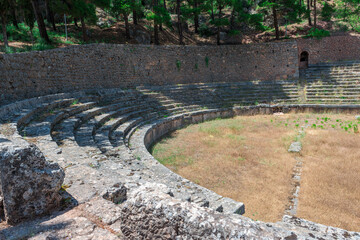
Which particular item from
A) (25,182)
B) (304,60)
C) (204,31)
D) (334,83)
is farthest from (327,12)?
(25,182)

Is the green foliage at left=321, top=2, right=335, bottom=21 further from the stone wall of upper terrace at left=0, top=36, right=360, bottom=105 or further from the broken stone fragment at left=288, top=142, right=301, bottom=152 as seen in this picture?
the broken stone fragment at left=288, top=142, right=301, bottom=152

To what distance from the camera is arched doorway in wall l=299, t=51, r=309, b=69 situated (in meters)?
20.3

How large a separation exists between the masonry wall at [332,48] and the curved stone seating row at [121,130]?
206 inches

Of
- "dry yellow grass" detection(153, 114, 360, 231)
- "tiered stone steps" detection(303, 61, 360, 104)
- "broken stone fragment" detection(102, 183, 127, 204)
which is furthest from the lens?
"tiered stone steps" detection(303, 61, 360, 104)

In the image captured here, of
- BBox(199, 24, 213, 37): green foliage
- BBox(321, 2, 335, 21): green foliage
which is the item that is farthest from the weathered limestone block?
BBox(321, 2, 335, 21): green foliage

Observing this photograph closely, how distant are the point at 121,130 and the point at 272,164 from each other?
5.28 meters

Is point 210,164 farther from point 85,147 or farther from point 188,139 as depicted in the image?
point 85,147

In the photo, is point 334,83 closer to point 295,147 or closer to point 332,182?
point 295,147

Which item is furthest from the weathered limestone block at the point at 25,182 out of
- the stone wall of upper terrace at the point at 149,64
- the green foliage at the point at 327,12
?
the green foliage at the point at 327,12

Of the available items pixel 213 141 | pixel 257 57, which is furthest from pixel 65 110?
pixel 257 57

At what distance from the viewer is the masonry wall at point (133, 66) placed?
880 centimetres

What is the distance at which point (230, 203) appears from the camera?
432cm

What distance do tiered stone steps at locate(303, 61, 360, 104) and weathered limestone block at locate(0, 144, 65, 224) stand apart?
16425 mm

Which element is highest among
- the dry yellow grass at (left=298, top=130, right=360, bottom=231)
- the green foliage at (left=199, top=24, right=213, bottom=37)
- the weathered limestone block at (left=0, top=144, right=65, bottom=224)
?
the green foliage at (left=199, top=24, right=213, bottom=37)
